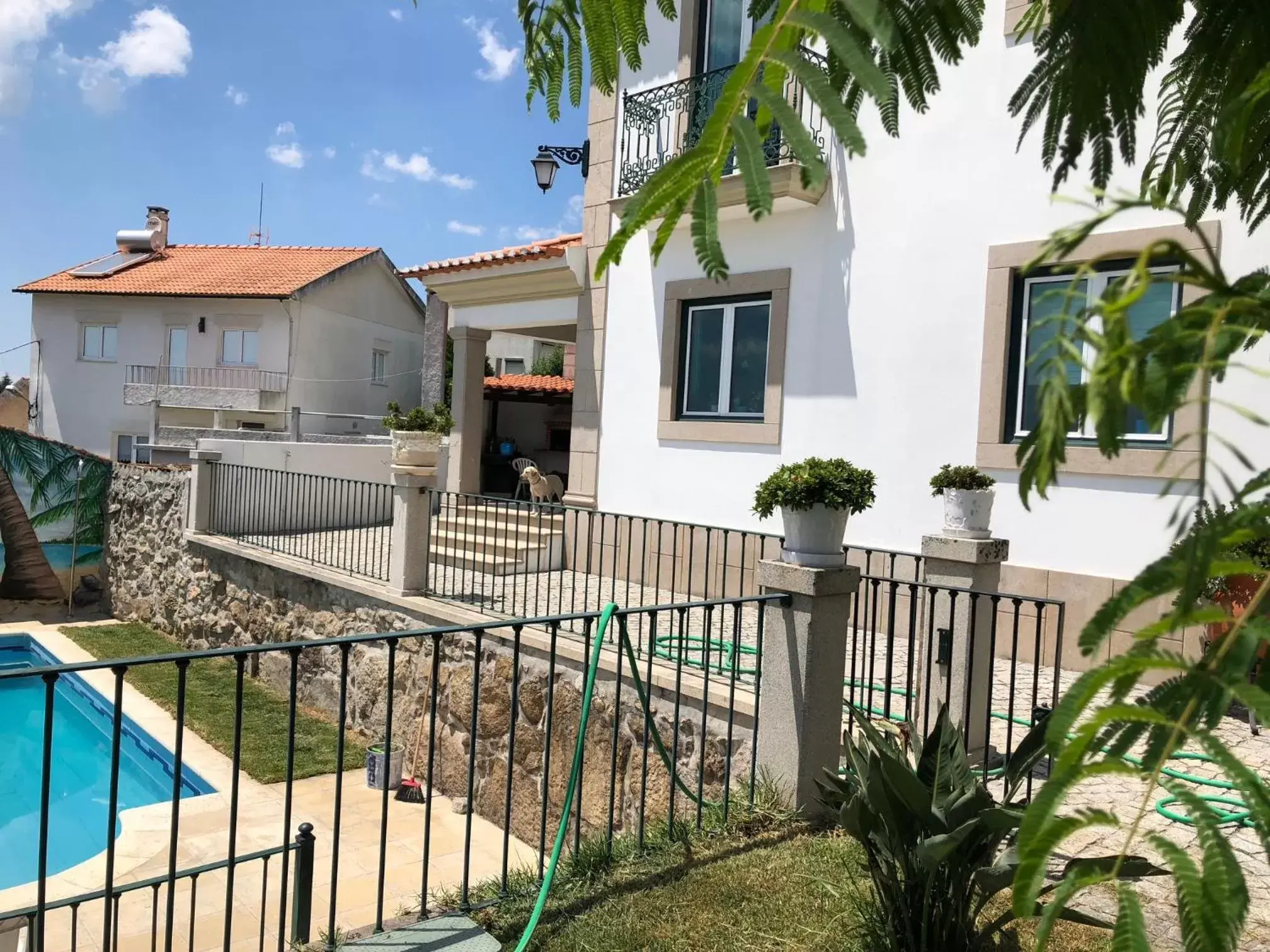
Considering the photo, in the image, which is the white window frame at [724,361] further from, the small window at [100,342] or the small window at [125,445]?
the small window at [100,342]

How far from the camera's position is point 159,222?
2994 cm

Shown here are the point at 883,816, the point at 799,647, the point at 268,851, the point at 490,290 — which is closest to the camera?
the point at 883,816

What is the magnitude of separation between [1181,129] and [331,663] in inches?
421

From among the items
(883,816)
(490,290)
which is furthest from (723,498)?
(883,816)

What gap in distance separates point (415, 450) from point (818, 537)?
561 cm

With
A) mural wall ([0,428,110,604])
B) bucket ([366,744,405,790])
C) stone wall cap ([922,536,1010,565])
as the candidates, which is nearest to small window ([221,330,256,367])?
mural wall ([0,428,110,604])

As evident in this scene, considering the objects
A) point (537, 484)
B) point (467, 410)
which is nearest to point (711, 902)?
point (537, 484)

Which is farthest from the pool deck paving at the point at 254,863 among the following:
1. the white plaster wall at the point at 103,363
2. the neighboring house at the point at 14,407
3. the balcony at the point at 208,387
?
the neighboring house at the point at 14,407

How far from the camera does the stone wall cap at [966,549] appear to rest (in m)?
5.50

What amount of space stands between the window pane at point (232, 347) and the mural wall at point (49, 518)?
1030 centimetres

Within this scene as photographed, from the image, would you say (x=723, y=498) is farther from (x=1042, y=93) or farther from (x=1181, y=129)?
(x=1042, y=93)

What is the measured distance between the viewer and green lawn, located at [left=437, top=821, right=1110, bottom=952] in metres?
3.40

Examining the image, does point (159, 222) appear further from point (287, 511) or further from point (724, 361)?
point (724, 361)

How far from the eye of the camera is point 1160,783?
51.3 inches
